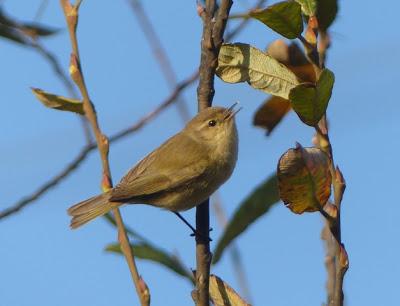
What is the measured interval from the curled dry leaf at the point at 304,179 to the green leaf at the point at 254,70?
252mm

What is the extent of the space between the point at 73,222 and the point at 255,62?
1.83 meters

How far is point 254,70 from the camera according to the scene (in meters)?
Result: 1.56

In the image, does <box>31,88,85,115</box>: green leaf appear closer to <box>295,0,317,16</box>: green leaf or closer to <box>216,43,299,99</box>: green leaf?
<box>216,43,299,99</box>: green leaf

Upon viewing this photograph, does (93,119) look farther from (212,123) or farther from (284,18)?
(212,123)

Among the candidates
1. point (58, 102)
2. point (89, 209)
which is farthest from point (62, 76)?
point (89, 209)

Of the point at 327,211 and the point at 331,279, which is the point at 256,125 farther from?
the point at 327,211

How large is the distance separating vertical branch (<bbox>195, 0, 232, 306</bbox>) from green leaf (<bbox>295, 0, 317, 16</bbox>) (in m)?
0.17

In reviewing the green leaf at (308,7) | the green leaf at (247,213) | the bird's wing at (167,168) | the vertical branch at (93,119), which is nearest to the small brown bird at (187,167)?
the bird's wing at (167,168)

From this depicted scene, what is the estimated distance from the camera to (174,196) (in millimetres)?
3756

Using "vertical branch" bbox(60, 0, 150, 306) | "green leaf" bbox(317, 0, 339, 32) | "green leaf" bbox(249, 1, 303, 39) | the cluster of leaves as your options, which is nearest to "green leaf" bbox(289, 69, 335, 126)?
the cluster of leaves

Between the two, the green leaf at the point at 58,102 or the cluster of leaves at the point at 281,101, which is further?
the green leaf at the point at 58,102

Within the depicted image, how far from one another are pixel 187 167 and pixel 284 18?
7.97 feet

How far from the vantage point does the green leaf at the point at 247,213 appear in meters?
2.01

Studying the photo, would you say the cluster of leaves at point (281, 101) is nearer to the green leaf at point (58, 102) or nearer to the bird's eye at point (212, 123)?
the green leaf at point (58, 102)
